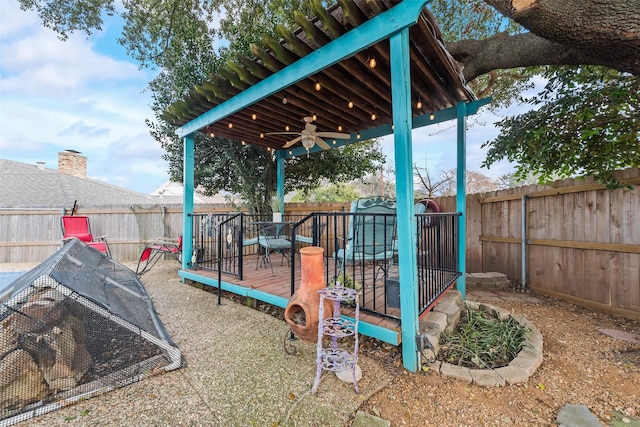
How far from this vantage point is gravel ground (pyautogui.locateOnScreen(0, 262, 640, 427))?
1.57 m

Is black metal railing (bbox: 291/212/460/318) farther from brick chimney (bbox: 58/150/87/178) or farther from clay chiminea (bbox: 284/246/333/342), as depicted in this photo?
brick chimney (bbox: 58/150/87/178)

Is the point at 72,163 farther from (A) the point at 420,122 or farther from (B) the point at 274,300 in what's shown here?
(A) the point at 420,122

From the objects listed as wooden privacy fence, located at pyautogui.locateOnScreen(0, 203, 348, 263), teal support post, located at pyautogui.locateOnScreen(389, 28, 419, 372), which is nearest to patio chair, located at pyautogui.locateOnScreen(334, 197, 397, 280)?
teal support post, located at pyautogui.locateOnScreen(389, 28, 419, 372)

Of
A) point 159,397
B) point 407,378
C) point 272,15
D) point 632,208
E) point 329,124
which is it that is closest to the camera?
point 159,397

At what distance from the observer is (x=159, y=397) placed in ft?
5.80

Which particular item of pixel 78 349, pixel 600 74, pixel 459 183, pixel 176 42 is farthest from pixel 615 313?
pixel 176 42

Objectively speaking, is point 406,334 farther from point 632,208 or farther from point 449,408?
point 632,208

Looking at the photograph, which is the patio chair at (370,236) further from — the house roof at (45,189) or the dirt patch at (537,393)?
the house roof at (45,189)

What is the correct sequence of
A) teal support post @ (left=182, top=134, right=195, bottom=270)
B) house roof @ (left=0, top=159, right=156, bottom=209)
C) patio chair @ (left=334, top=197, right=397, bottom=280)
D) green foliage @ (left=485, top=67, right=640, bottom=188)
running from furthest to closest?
house roof @ (left=0, top=159, right=156, bottom=209), teal support post @ (left=182, top=134, right=195, bottom=270), patio chair @ (left=334, top=197, right=397, bottom=280), green foliage @ (left=485, top=67, right=640, bottom=188)

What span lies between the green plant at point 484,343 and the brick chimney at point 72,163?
52.7 feet

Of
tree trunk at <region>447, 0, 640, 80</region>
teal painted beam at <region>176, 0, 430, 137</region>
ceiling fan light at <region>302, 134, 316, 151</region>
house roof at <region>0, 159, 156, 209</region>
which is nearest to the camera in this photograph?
tree trunk at <region>447, 0, 640, 80</region>

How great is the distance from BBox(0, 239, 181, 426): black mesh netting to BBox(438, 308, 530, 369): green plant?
229cm

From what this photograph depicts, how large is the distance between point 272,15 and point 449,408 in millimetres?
6709

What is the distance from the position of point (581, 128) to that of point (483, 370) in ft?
9.60
